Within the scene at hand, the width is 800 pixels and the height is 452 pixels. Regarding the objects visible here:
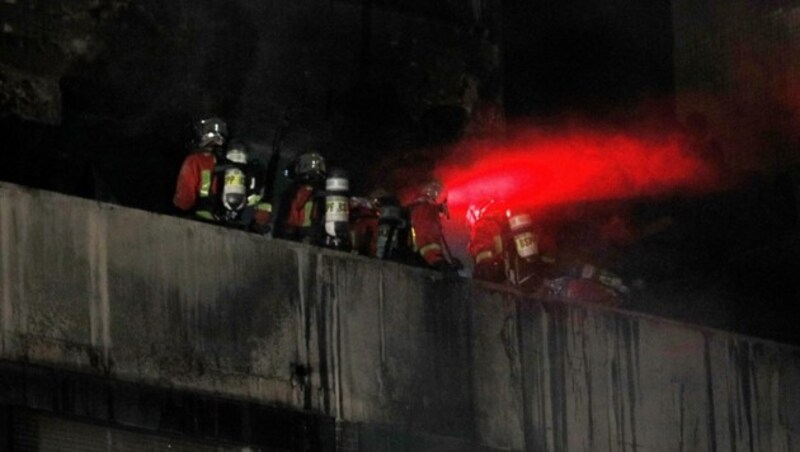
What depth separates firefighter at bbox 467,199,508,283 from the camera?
31141mm

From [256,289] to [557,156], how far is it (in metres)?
8.66

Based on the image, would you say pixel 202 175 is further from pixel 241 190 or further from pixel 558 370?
pixel 558 370

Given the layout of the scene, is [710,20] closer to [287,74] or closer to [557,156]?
[557,156]

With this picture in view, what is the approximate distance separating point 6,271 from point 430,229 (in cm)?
658

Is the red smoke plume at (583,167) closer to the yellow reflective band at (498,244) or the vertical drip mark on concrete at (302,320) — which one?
the yellow reflective band at (498,244)

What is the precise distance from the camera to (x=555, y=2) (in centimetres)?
3653

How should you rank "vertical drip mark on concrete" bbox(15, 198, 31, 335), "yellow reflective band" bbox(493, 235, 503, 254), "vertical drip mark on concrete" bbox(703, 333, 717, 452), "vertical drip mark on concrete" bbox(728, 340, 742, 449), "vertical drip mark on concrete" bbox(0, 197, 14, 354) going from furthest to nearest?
"yellow reflective band" bbox(493, 235, 503, 254) → "vertical drip mark on concrete" bbox(728, 340, 742, 449) → "vertical drip mark on concrete" bbox(703, 333, 717, 452) → "vertical drip mark on concrete" bbox(15, 198, 31, 335) → "vertical drip mark on concrete" bbox(0, 197, 14, 354)

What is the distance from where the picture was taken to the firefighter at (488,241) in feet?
102

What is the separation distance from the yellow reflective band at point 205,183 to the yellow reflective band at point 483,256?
372cm

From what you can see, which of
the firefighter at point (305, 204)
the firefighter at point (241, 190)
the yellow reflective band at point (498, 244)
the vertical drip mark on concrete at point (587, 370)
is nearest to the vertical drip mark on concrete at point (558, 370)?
the vertical drip mark on concrete at point (587, 370)

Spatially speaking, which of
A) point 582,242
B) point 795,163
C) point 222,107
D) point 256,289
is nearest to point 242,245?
point 256,289

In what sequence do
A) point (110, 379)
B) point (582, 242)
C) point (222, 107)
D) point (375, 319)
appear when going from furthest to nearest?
point (582, 242)
point (222, 107)
point (375, 319)
point (110, 379)

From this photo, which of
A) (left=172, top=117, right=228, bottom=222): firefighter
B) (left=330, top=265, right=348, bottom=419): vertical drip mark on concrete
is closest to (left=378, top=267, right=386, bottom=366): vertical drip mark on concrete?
(left=330, top=265, right=348, bottom=419): vertical drip mark on concrete

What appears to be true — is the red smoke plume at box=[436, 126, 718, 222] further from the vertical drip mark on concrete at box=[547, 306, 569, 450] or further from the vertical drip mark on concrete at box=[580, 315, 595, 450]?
the vertical drip mark on concrete at box=[547, 306, 569, 450]
